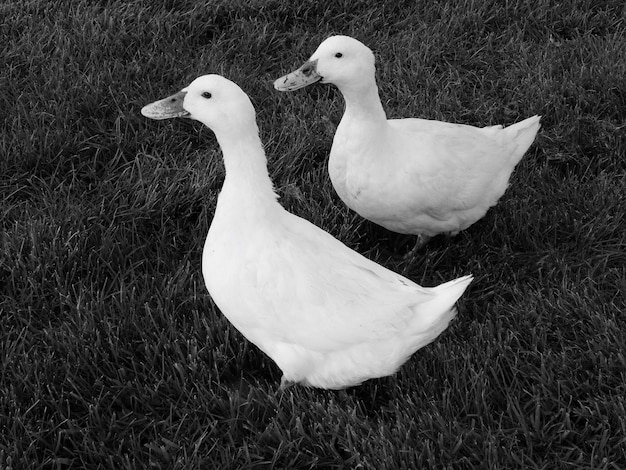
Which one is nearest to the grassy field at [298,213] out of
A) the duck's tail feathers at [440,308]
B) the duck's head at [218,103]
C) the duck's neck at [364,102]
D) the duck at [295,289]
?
the duck at [295,289]

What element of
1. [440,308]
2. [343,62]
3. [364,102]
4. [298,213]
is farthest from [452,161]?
[440,308]

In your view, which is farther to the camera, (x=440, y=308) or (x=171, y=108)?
(x=171, y=108)

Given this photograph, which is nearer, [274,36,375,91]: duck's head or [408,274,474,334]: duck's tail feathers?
[408,274,474,334]: duck's tail feathers

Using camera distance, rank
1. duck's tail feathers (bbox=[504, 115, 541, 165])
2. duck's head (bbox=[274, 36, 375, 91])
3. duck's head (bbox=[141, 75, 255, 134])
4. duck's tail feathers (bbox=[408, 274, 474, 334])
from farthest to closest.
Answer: duck's tail feathers (bbox=[504, 115, 541, 165]), duck's head (bbox=[274, 36, 375, 91]), duck's head (bbox=[141, 75, 255, 134]), duck's tail feathers (bbox=[408, 274, 474, 334])

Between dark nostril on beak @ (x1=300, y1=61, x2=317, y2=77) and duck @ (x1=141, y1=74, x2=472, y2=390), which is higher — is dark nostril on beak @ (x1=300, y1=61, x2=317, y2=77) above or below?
above

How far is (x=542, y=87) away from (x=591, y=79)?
0.29m

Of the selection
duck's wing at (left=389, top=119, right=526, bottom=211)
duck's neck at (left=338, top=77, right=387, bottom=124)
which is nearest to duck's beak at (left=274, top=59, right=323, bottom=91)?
duck's neck at (left=338, top=77, right=387, bottom=124)

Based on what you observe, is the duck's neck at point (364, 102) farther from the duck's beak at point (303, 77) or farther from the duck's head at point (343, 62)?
the duck's beak at point (303, 77)

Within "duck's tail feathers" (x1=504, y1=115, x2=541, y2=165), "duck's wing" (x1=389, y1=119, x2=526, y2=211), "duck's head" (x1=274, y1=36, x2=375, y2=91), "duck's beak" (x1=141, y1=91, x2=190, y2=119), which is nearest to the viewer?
"duck's beak" (x1=141, y1=91, x2=190, y2=119)

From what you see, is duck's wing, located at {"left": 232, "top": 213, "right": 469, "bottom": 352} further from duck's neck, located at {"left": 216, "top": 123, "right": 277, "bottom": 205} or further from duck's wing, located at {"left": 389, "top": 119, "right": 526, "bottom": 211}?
duck's wing, located at {"left": 389, "top": 119, "right": 526, "bottom": 211}

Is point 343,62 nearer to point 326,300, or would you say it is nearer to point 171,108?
point 171,108

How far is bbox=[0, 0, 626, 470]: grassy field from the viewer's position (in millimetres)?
2367

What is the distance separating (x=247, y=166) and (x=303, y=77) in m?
0.71

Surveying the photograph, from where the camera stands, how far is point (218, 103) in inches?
93.1
